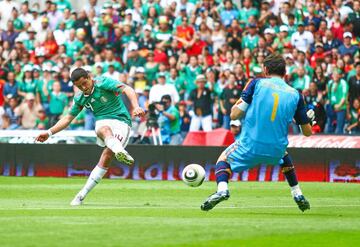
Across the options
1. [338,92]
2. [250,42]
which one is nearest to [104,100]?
[338,92]

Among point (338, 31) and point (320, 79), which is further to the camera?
point (338, 31)

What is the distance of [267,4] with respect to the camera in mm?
31562

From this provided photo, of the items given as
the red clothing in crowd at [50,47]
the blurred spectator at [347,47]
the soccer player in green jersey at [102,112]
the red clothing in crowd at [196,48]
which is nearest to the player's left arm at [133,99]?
the soccer player in green jersey at [102,112]

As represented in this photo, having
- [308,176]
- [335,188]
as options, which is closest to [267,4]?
[308,176]

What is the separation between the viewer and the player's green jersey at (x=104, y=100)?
53.4 feet

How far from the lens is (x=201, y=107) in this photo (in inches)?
1129

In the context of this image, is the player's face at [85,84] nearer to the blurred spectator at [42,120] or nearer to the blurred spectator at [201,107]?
the blurred spectator at [201,107]

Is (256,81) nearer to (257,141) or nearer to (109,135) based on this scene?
(257,141)

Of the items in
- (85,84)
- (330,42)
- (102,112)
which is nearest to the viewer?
(85,84)

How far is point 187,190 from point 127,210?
19.7 ft

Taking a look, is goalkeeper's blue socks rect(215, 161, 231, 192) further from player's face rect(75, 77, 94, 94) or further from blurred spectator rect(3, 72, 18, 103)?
blurred spectator rect(3, 72, 18, 103)

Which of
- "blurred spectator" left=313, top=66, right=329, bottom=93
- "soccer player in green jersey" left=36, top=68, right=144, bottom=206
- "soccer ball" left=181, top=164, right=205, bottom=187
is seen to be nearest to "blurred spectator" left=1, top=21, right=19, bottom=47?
"blurred spectator" left=313, top=66, right=329, bottom=93

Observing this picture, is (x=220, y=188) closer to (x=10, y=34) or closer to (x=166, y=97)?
(x=166, y=97)

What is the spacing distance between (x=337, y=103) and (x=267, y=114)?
13.9 m
